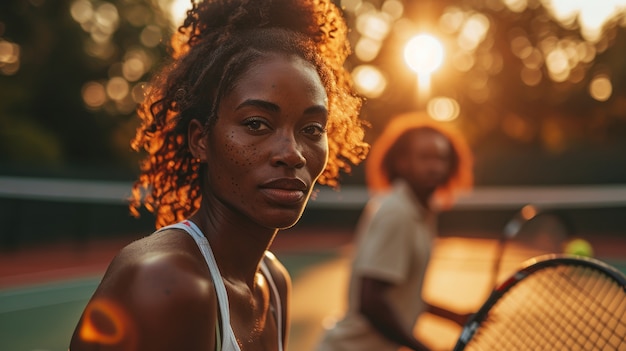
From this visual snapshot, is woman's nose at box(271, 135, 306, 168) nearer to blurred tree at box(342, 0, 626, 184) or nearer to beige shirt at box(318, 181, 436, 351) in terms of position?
beige shirt at box(318, 181, 436, 351)

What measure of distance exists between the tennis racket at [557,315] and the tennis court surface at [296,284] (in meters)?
1.97

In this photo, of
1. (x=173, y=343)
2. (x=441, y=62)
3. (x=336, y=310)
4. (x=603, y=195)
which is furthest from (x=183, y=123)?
(x=441, y=62)

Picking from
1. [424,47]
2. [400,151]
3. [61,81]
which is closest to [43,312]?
[400,151]

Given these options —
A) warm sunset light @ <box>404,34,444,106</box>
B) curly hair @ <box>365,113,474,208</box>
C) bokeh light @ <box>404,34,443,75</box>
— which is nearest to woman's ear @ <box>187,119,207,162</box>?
curly hair @ <box>365,113,474,208</box>

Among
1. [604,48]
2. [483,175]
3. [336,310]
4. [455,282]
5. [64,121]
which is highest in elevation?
[604,48]

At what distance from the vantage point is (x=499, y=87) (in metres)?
39.7

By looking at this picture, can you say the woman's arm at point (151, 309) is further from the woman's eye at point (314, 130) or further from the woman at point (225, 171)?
the woman's eye at point (314, 130)

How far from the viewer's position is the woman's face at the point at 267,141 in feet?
5.72

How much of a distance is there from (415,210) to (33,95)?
30643 mm

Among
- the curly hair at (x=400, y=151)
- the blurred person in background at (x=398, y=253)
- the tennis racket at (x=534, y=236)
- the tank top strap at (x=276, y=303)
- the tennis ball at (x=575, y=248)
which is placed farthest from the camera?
the tennis ball at (x=575, y=248)

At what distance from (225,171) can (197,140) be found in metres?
0.15

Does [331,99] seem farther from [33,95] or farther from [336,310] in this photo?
[33,95]

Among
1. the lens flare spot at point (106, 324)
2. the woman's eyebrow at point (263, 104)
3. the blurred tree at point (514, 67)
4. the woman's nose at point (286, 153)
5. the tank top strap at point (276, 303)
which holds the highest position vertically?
the blurred tree at point (514, 67)

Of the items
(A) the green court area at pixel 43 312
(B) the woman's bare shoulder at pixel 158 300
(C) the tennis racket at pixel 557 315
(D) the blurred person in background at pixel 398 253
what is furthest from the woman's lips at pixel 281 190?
(A) the green court area at pixel 43 312
